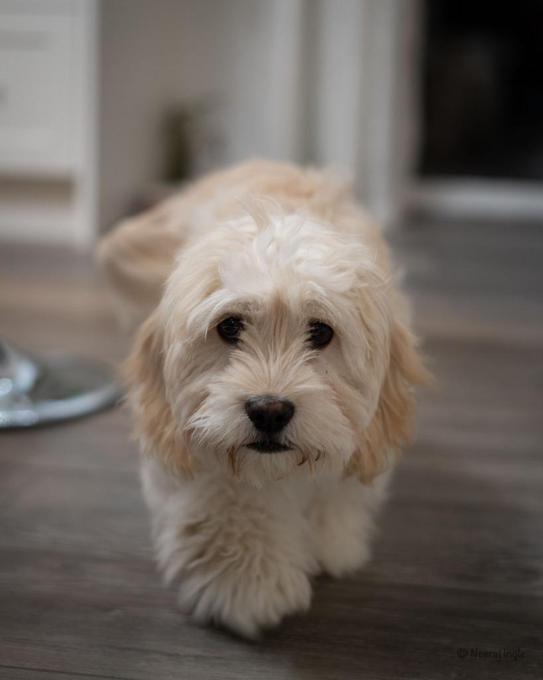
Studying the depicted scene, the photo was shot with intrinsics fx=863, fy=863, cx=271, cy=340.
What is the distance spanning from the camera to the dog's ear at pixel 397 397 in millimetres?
1124

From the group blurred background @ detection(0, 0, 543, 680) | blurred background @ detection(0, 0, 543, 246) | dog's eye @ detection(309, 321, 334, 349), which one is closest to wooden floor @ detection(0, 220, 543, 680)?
blurred background @ detection(0, 0, 543, 680)

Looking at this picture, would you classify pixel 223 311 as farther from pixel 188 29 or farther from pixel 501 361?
pixel 188 29

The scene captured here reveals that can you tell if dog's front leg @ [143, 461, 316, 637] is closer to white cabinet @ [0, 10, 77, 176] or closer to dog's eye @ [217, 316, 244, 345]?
dog's eye @ [217, 316, 244, 345]

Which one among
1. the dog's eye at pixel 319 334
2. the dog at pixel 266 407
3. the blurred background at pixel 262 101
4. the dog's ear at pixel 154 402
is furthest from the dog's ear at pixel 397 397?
the blurred background at pixel 262 101

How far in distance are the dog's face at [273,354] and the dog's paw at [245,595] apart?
0.44ft

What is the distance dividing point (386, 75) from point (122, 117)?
1.19 metres

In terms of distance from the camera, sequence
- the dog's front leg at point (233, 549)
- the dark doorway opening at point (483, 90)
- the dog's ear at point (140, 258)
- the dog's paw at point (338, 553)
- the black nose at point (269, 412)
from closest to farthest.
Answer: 1. the black nose at point (269, 412)
2. the dog's front leg at point (233, 549)
3. the dog's paw at point (338, 553)
4. the dog's ear at point (140, 258)
5. the dark doorway opening at point (483, 90)

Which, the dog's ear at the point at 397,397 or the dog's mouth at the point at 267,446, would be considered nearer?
the dog's mouth at the point at 267,446

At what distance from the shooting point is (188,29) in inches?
147

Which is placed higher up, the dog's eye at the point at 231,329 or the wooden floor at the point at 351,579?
the dog's eye at the point at 231,329

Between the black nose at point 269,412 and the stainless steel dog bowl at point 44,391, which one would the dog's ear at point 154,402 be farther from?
the stainless steel dog bowl at point 44,391

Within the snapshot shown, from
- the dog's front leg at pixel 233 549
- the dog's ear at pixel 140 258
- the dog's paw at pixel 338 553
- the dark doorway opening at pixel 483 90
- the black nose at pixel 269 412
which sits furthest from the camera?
the dark doorway opening at pixel 483 90

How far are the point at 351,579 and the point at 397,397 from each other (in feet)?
0.86

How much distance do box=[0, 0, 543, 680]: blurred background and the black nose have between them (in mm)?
274
